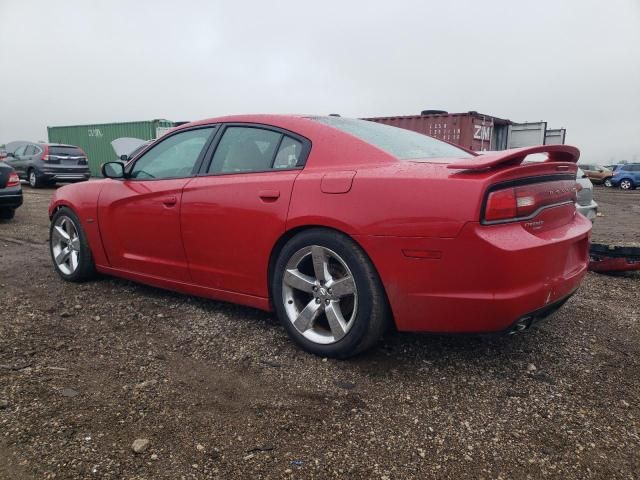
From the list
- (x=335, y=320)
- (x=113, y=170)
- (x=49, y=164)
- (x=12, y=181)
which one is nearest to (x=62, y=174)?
(x=49, y=164)

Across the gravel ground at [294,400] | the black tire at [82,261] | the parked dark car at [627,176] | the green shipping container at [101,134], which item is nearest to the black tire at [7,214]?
the black tire at [82,261]

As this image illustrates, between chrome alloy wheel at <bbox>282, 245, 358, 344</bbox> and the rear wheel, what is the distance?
1098 inches

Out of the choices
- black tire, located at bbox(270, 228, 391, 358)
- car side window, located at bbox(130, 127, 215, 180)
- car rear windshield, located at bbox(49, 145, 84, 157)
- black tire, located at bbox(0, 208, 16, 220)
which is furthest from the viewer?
car rear windshield, located at bbox(49, 145, 84, 157)

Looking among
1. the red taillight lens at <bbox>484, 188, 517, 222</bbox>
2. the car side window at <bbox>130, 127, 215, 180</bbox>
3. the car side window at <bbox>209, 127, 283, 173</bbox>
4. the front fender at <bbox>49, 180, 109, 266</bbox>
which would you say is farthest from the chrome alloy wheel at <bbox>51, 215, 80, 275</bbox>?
the red taillight lens at <bbox>484, 188, 517, 222</bbox>

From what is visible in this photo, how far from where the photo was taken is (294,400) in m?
2.35

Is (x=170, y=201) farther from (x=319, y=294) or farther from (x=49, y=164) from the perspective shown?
(x=49, y=164)

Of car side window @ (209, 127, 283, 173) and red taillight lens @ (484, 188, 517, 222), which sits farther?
car side window @ (209, 127, 283, 173)

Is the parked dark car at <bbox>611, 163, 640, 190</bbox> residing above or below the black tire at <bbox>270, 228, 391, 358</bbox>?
below

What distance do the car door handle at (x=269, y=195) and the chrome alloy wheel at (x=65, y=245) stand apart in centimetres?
221

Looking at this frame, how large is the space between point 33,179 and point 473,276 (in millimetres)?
16786

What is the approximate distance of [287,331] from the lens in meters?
2.91

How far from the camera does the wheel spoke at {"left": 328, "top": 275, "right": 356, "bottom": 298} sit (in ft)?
8.48

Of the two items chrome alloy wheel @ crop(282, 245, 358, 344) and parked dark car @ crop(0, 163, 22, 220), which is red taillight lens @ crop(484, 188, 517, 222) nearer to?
chrome alloy wheel @ crop(282, 245, 358, 344)

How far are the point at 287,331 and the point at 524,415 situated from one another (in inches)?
53.3
